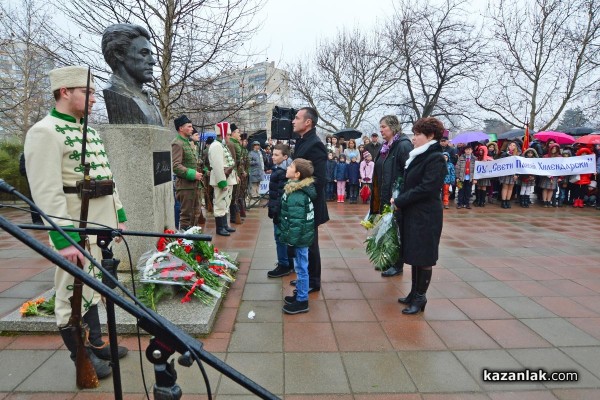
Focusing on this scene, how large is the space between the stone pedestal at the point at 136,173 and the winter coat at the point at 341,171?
8.28m

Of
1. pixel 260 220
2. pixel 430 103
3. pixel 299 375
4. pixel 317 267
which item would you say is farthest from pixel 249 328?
pixel 430 103

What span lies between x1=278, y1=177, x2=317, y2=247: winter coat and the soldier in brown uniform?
9.58 ft

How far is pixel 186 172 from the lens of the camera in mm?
6195

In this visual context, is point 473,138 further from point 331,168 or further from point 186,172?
point 186,172

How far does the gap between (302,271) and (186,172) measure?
3189 mm

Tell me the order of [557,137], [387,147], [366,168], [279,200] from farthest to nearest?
[557,137] → [366,168] → [387,147] → [279,200]

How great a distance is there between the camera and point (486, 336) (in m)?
3.41

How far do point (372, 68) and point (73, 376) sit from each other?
23.7m

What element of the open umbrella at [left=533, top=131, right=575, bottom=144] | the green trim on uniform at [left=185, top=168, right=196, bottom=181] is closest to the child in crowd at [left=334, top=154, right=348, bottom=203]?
the green trim on uniform at [left=185, top=168, right=196, bottom=181]

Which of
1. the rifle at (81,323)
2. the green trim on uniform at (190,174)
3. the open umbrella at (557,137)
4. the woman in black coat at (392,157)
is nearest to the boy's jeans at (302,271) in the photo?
the woman in black coat at (392,157)

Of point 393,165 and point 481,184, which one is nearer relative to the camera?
point 393,165

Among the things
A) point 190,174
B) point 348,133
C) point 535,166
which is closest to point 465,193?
point 535,166

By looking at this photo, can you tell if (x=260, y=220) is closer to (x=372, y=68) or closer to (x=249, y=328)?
(x=249, y=328)

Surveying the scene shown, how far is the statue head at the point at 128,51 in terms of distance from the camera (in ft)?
13.9
